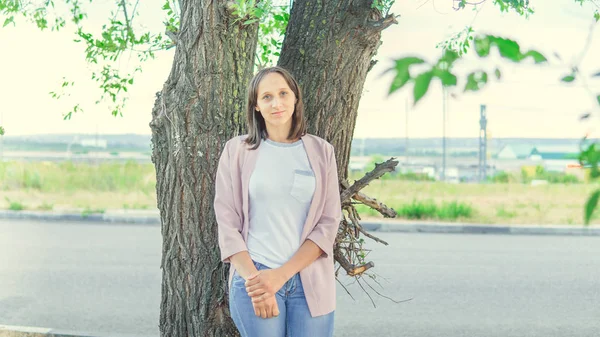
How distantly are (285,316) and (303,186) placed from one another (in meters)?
0.47

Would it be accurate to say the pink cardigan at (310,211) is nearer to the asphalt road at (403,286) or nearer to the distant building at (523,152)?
the asphalt road at (403,286)

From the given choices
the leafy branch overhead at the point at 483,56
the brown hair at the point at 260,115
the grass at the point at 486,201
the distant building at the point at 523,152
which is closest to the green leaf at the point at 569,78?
the leafy branch overhead at the point at 483,56

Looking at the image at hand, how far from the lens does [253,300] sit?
2.56 meters

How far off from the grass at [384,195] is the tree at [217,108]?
27.7 feet

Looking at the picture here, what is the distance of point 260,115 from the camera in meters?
2.82

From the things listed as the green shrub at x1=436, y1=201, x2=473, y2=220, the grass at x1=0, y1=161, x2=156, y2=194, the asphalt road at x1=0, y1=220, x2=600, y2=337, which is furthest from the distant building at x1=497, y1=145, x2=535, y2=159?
the grass at x1=0, y1=161, x2=156, y2=194

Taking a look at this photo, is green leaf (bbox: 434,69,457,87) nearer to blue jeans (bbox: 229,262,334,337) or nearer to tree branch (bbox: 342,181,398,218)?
blue jeans (bbox: 229,262,334,337)

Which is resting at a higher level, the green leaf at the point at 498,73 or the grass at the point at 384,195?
the green leaf at the point at 498,73

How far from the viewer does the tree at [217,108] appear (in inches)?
136

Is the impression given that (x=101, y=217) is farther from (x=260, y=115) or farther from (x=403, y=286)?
(x=260, y=115)

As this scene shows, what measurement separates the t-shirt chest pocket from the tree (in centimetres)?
80

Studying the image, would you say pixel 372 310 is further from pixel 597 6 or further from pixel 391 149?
pixel 391 149

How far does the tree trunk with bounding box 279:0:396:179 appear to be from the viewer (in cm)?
344

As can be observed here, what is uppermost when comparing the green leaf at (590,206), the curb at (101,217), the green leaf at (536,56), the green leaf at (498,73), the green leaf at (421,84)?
the green leaf at (536,56)
